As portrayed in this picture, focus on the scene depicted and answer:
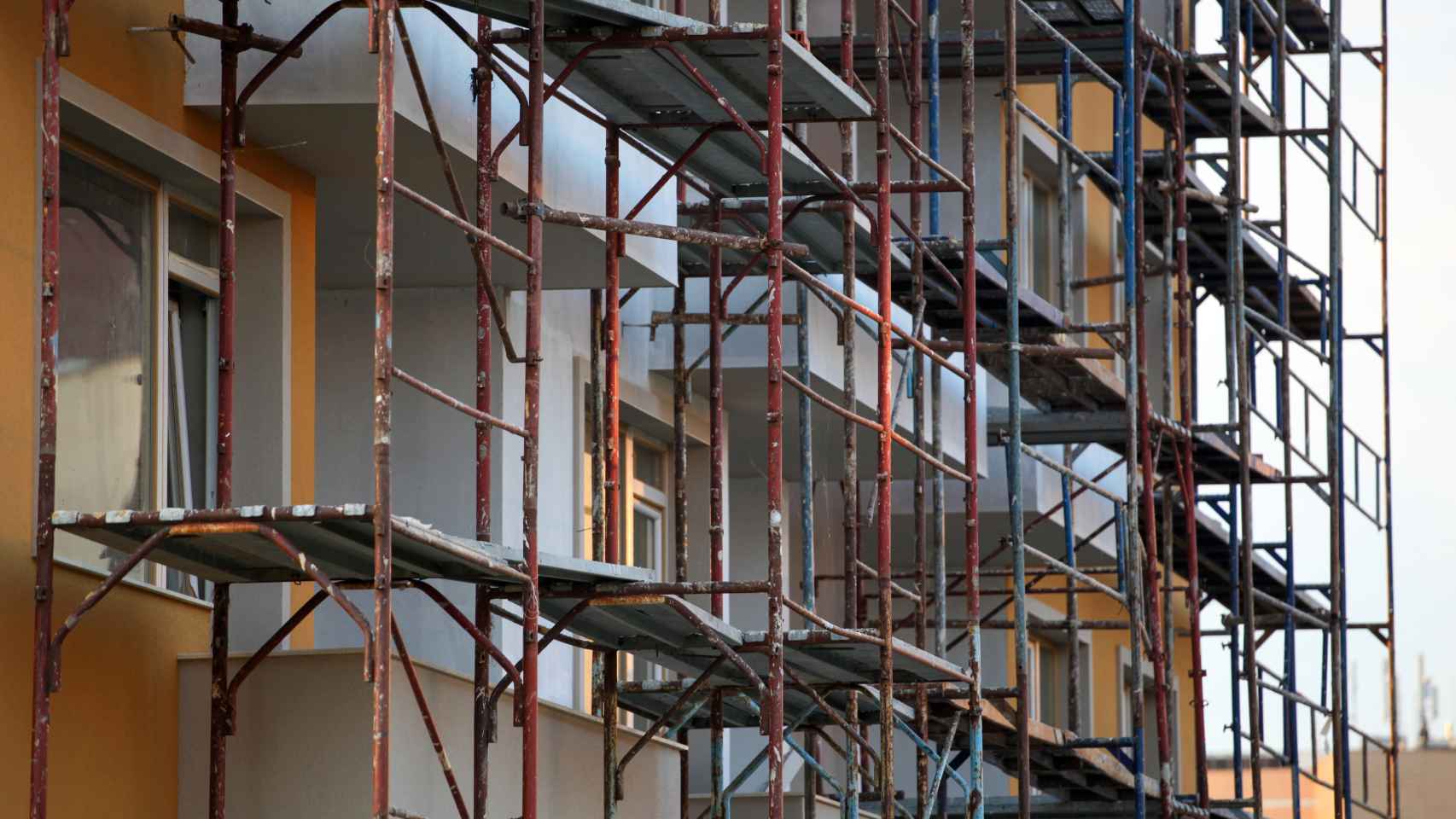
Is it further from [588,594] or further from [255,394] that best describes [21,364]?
[588,594]

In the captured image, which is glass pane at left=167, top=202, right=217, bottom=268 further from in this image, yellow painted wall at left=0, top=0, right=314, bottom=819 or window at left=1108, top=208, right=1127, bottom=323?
window at left=1108, top=208, right=1127, bottom=323

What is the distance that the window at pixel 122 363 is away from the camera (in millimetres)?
10758

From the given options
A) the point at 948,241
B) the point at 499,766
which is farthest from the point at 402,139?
the point at 948,241

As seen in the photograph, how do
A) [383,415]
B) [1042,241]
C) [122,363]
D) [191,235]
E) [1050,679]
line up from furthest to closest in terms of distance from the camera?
[1050,679]
[1042,241]
[191,235]
[122,363]
[383,415]

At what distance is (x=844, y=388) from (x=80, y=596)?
7534mm

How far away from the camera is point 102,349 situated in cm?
1099

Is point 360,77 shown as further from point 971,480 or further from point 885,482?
point 971,480

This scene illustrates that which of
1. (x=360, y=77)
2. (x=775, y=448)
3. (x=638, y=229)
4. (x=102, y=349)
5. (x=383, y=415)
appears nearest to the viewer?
(x=383, y=415)

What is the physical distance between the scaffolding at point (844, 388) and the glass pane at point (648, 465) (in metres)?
0.46

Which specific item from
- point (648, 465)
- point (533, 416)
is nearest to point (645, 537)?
point (648, 465)

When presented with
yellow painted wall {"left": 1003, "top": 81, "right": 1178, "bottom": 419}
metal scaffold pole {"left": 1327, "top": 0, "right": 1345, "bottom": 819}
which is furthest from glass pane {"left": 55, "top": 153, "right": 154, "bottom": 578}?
yellow painted wall {"left": 1003, "top": 81, "right": 1178, "bottom": 419}

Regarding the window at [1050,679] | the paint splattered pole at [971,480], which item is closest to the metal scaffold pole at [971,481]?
the paint splattered pole at [971,480]

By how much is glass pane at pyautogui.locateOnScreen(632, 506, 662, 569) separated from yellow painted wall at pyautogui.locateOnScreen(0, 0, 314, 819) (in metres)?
6.75

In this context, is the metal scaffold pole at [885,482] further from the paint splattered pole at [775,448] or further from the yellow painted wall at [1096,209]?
the yellow painted wall at [1096,209]
